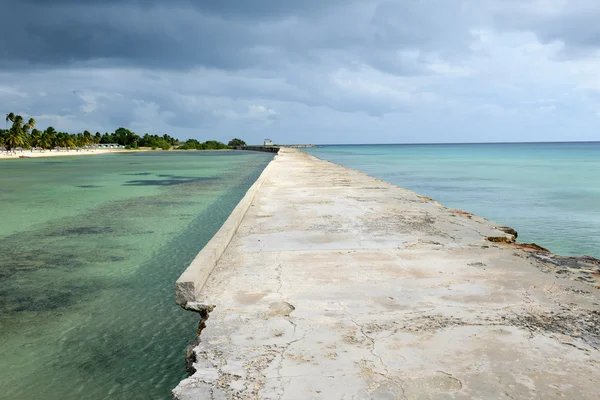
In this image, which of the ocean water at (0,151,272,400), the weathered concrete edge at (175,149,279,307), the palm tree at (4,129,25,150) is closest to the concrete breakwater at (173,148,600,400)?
the weathered concrete edge at (175,149,279,307)

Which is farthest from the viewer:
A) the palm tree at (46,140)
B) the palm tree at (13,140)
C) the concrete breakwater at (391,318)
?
A: the palm tree at (46,140)

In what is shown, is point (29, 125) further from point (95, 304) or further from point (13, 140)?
point (95, 304)

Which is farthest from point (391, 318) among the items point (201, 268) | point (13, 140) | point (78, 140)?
point (78, 140)

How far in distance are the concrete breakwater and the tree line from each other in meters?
91.0

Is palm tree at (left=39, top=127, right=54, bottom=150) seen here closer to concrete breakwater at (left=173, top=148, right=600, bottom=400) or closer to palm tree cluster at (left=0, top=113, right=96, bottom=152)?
palm tree cluster at (left=0, top=113, right=96, bottom=152)

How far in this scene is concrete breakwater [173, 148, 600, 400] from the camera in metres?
2.99

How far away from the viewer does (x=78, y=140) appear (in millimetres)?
124312

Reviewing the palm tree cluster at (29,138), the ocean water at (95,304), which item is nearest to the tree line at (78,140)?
the palm tree cluster at (29,138)

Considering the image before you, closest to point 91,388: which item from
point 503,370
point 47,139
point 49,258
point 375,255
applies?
point 503,370

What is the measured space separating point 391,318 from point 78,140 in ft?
440

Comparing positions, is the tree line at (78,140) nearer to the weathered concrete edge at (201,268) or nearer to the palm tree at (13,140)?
the palm tree at (13,140)

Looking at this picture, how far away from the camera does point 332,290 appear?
4773mm

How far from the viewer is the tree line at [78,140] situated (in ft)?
286

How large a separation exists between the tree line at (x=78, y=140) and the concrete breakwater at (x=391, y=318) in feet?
298
